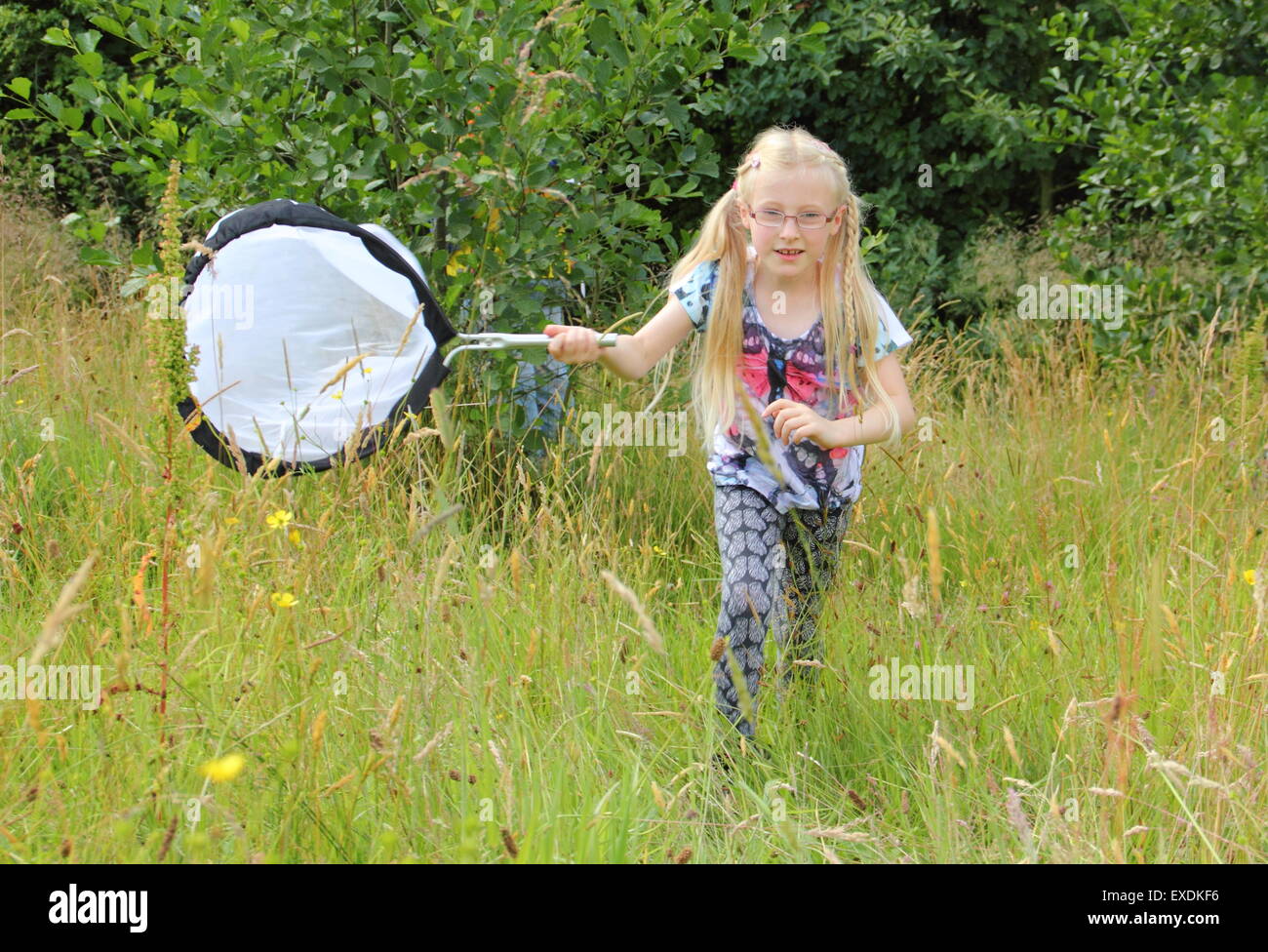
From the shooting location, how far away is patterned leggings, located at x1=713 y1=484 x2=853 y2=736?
2539 millimetres

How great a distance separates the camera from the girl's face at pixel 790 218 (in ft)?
8.41

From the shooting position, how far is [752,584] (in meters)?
2.57

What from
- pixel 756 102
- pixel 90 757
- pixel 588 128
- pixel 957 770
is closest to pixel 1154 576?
pixel 957 770

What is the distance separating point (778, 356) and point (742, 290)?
6.7 inches

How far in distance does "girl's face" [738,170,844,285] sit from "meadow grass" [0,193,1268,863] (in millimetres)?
502

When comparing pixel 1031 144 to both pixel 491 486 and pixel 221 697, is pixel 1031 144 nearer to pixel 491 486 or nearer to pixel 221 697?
pixel 491 486
